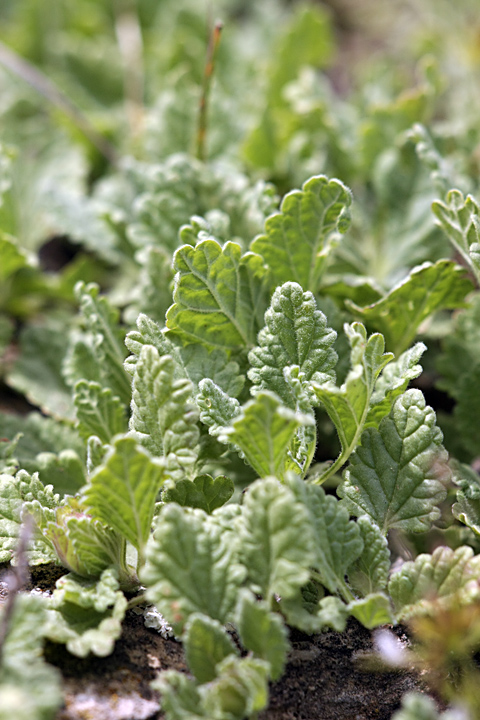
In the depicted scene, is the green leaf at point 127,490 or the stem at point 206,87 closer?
the green leaf at point 127,490

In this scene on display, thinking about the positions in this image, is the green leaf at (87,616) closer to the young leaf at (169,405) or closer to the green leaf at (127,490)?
the green leaf at (127,490)

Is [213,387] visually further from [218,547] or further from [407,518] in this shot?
[407,518]

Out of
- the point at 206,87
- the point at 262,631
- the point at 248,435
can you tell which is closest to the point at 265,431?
the point at 248,435

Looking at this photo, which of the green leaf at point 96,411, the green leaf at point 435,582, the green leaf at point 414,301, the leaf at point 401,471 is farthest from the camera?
the green leaf at point 414,301

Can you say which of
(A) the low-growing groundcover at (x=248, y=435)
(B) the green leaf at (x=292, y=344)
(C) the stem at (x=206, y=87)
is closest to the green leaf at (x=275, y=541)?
(A) the low-growing groundcover at (x=248, y=435)

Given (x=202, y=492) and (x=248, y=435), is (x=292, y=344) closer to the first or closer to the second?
(x=248, y=435)

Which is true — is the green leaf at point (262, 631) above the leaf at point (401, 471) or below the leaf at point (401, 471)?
below
